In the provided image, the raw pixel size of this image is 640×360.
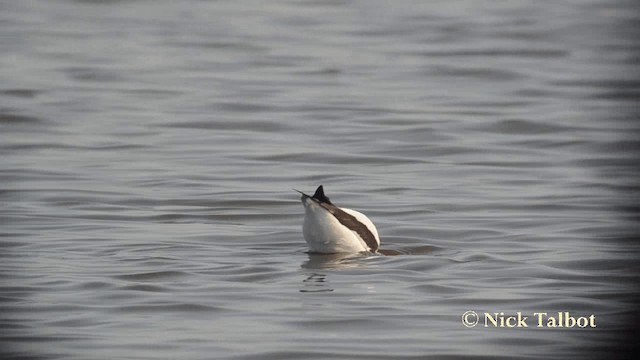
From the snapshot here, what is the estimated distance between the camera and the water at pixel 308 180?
8.86m

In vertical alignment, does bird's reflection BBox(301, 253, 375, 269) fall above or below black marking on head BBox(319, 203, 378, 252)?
below

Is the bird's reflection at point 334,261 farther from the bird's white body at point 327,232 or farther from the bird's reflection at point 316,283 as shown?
the bird's reflection at point 316,283

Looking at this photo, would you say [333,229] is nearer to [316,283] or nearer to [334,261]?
[334,261]

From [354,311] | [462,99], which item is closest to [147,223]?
[354,311]

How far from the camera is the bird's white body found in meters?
10.4

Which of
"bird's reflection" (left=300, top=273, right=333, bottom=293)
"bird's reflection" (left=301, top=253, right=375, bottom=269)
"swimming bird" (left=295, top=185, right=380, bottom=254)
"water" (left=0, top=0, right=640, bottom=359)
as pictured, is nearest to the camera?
"water" (left=0, top=0, right=640, bottom=359)

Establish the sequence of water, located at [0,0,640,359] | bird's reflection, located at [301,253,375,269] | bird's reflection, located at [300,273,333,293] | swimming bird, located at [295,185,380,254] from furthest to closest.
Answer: bird's reflection, located at [301,253,375,269], swimming bird, located at [295,185,380,254], bird's reflection, located at [300,273,333,293], water, located at [0,0,640,359]

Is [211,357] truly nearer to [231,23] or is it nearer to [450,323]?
[450,323]

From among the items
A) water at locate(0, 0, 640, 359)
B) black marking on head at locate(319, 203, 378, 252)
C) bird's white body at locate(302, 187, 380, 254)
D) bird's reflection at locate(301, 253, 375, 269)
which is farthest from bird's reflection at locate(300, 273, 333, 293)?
black marking on head at locate(319, 203, 378, 252)

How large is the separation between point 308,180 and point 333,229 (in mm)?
3589

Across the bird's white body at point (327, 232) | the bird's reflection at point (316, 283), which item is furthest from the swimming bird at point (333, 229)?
the bird's reflection at point (316, 283)

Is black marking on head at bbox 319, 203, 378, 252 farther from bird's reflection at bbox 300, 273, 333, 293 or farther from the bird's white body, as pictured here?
bird's reflection at bbox 300, 273, 333, 293

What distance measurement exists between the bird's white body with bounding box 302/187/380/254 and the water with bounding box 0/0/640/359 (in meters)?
0.14

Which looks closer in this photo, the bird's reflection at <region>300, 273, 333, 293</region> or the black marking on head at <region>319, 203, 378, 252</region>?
the bird's reflection at <region>300, 273, 333, 293</region>
